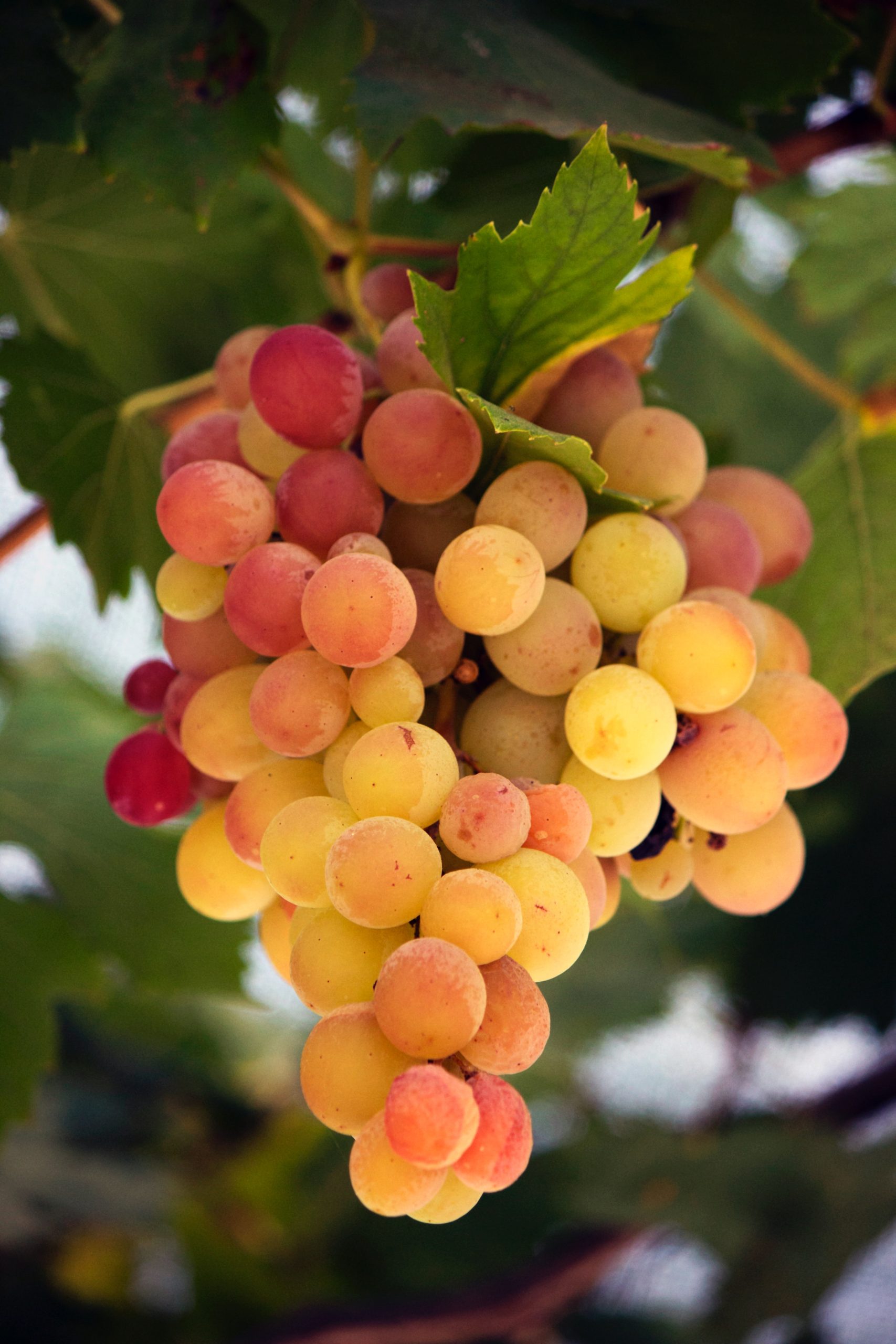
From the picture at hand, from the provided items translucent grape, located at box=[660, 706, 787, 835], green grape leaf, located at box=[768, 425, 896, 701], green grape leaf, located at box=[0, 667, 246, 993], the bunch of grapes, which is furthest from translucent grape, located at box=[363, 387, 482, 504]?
green grape leaf, located at box=[0, 667, 246, 993]

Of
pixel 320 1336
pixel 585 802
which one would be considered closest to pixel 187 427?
pixel 585 802

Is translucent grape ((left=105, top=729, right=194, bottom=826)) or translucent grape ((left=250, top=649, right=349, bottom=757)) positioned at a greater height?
translucent grape ((left=250, top=649, right=349, bottom=757))

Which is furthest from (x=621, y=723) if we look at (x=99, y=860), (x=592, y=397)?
(x=99, y=860)

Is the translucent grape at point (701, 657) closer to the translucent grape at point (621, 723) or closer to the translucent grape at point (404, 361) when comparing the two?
the translucent grape at point (621, 723)

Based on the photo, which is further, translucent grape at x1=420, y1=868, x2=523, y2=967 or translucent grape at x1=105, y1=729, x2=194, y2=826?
translucent grape at x1=105, y1=729, x2=194, y2=826

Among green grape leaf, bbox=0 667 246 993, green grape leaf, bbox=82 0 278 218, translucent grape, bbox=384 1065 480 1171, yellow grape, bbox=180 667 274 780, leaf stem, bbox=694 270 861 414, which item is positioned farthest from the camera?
green grape leaf, bbox=0 667 246 993

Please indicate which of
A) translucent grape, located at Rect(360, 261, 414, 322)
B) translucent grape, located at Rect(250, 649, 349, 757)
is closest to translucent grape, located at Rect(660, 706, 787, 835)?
Answer: translucent grape, located at Rect(250, 649, 349, 757)

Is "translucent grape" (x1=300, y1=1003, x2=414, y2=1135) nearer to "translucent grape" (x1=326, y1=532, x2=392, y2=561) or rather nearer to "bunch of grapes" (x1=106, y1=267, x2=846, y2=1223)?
"bunch of grapes" (x1=106, y1=267, x2=846, y2=1223)

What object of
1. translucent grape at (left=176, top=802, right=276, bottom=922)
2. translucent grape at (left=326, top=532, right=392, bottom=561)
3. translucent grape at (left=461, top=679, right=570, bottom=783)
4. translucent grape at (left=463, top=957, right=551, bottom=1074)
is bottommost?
translucent grape at (left=176, top=802, right=276, bottom=922)

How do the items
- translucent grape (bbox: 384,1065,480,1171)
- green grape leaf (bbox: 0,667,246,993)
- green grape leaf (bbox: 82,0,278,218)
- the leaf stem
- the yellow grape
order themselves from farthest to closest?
green grape leaf (bbox: 0,667,246,993)
the leaf stem
green grape leaf (bbox: 82,0,278,218)
the yellow grape
translucent grape (bbox: 384,1065,480,1171)
